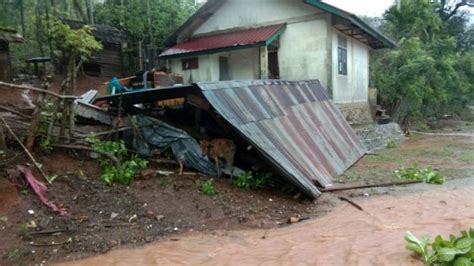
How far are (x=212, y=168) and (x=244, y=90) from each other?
1.64 meters

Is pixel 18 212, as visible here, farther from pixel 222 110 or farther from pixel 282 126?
pixel 282 126

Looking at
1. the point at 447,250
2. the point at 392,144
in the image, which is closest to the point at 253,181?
the point at 447,250

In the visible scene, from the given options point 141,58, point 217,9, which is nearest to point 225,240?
point 217,9

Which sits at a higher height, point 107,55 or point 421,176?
point 107,55

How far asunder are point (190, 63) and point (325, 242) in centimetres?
1447

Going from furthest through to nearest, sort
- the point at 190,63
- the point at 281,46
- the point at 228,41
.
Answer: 1. the point at 190,63
2. the point at 228,41
3. the point at 281,46

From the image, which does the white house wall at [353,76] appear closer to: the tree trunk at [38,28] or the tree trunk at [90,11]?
the tree trunk at [90,11]

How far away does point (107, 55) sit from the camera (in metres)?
21.4

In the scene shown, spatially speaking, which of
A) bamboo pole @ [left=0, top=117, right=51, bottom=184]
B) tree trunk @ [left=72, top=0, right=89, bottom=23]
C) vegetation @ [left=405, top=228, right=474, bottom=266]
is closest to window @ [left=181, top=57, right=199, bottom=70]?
tree trunk @ [left=72, top=0, right=89, bottom=23]

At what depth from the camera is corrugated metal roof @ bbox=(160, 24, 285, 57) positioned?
14.8 m

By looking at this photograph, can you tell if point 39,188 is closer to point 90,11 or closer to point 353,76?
point 353,76

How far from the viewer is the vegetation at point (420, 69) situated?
19203mm

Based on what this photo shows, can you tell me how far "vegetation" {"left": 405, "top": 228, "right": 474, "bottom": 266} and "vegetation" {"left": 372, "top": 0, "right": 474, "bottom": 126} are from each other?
1634 cm

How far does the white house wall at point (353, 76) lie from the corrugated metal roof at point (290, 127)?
478 cm
